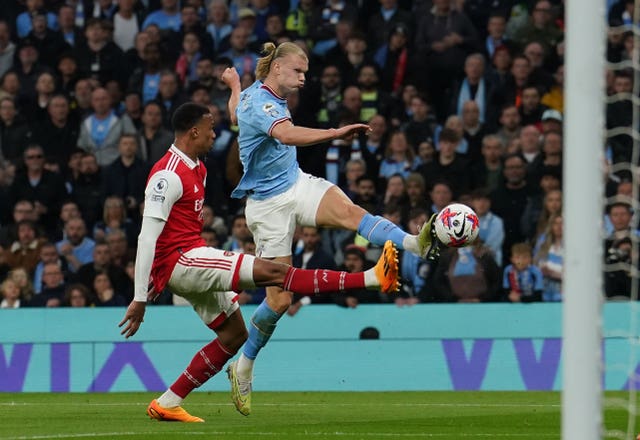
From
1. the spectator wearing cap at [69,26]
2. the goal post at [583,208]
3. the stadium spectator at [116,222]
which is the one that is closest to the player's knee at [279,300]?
the goal post at [583,208]

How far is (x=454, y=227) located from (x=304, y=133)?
126 centimetres

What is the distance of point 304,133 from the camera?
1005 cm

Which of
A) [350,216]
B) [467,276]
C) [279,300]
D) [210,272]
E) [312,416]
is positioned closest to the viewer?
[210,272]

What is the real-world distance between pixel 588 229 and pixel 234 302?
5.50m

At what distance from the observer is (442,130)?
56.2 feet

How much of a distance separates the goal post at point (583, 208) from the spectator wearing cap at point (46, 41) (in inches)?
596

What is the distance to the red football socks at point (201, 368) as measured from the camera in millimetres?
10414

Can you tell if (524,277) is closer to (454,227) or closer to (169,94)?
(169,94)

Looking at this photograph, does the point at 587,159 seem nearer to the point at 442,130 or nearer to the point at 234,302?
the point at 234,302

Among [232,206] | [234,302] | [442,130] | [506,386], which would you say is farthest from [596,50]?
[232,206]

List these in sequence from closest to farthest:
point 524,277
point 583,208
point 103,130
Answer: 1. point 583,208
2. point 524,277
3. point 103,130

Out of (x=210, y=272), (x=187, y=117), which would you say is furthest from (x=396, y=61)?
(x=210, y=272)

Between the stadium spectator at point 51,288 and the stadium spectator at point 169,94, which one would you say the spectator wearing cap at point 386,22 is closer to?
the stadium spectator at point 169,94

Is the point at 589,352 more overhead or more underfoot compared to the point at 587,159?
more underfoot
